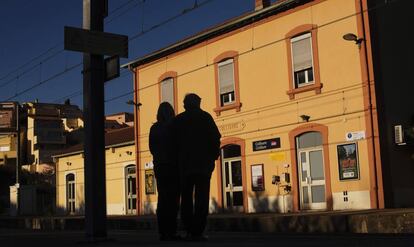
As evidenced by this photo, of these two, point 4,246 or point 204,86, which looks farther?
point 204,86

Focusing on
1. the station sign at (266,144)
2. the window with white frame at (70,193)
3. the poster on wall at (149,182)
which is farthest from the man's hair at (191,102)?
the window with white frame at (70,193)

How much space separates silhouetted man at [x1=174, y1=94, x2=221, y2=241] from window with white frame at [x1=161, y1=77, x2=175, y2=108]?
67.6 ft

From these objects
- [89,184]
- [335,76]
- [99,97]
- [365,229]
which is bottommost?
[365,229]

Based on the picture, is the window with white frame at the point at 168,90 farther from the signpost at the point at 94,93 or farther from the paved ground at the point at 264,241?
the paved ground at the point at 264,241

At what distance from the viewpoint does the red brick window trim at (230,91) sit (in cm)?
2502

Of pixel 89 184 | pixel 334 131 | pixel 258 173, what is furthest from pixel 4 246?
pixel 258 173

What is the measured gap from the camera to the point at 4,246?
8.42 meters

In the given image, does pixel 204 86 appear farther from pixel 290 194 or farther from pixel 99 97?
pixel 99 97

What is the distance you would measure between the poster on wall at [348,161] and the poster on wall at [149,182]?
11.0 meters

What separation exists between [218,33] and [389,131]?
8.81 m

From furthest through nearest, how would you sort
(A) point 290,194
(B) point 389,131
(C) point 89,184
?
(A) point 290,194 → (B) point 389,131 → (C) point 89,184

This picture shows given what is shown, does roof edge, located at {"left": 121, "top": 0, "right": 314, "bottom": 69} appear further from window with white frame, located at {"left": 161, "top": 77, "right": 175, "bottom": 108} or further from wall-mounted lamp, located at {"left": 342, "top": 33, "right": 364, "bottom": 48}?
wall-mounted lamp, located at {"left": 342, "top": 33, "right": 364, "bottom": 48}

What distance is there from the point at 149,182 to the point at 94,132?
2067 centimetres

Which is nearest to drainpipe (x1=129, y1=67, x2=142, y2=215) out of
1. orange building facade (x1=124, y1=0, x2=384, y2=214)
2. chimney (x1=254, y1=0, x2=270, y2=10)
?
orange building facade (x1=124, y1=0, x2=384, y2=214)
